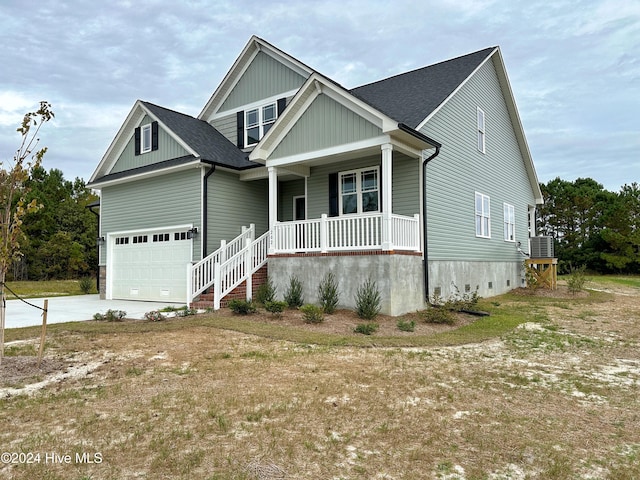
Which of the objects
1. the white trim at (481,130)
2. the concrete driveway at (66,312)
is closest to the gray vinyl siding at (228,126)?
the concrete driveway at (66,312)

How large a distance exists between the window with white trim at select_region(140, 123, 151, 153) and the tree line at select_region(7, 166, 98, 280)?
1856cm

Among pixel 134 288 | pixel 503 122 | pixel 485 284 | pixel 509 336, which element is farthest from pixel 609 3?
pixel 134 288

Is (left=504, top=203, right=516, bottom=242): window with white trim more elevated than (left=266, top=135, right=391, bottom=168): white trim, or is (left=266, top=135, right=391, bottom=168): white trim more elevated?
(left=266, top=135, right=391, bottom=168): white trim

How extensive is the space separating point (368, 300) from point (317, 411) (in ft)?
19.5

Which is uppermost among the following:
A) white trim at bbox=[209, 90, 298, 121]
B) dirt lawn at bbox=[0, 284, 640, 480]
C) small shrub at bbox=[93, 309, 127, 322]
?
white trim at bbox=[209, 90, 298, 121]

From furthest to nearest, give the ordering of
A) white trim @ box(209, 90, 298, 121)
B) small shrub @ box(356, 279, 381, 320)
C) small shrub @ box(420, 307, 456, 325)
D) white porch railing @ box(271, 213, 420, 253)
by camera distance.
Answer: white trim @ box(209, 90, 298, 121), white porch railing @ box(271, 213, 420, 253), small shrub @ box(356, 279, 381, 320), small shrub @ box(420, 307, 456, 325)

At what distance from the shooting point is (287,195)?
1600 cm

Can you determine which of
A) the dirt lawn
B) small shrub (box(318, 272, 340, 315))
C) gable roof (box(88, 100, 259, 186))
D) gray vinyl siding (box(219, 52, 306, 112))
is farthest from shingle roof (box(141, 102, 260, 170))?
the dirt lawn

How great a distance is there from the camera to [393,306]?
10.5 metres

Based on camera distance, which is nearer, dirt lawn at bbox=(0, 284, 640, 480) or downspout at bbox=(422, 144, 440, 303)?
dirt lawn at bbox=(0, 284, 640, 480)

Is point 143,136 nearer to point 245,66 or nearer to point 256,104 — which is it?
point 256,104

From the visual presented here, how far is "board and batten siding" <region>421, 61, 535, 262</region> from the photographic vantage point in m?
13.2

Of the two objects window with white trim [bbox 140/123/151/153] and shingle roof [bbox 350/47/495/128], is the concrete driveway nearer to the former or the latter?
window with white trim [bbox 140/123/151/153]

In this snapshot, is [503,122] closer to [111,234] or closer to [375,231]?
[375,231]
